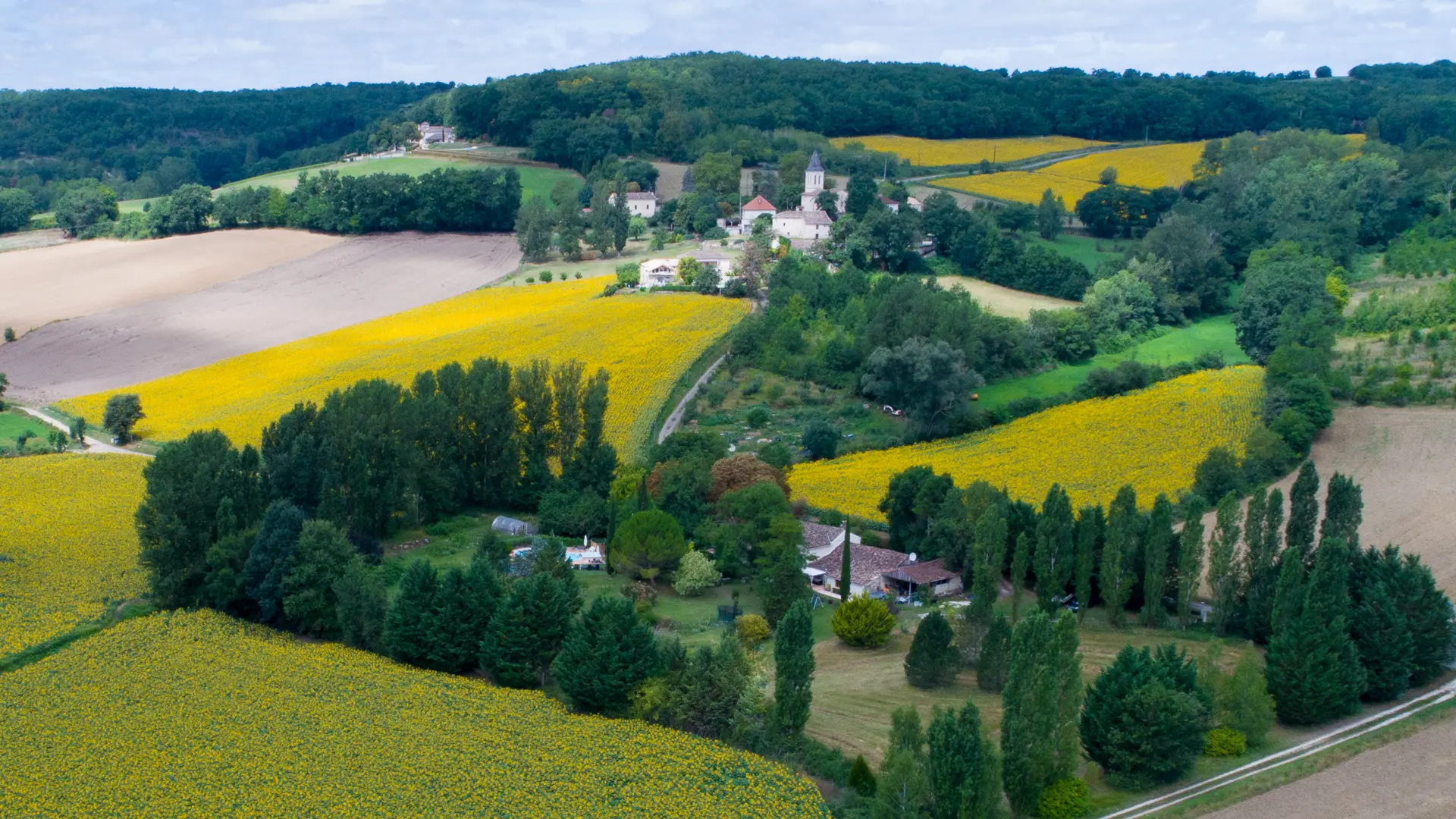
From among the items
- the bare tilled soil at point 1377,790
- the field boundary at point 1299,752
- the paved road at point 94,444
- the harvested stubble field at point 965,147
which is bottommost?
the field boundary at point 1299,752

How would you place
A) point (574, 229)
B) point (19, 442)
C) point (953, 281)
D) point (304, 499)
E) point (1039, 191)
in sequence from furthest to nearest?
point (1039, 191), point (574, 229), point (953, 281), point (19, 442), point (304, 499)

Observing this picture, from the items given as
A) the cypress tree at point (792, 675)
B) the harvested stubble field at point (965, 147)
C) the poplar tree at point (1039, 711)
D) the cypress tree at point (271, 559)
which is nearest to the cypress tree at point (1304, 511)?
the poplar tree at point (1039, 711)

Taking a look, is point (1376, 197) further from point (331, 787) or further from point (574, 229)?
point (331, 787)

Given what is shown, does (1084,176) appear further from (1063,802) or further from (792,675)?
(1063,802)

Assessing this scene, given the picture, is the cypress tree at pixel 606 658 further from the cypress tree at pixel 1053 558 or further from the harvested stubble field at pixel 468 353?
the harvested stubble field at pixel 468 353

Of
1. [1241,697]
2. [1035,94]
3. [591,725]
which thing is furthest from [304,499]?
[1035,94]
